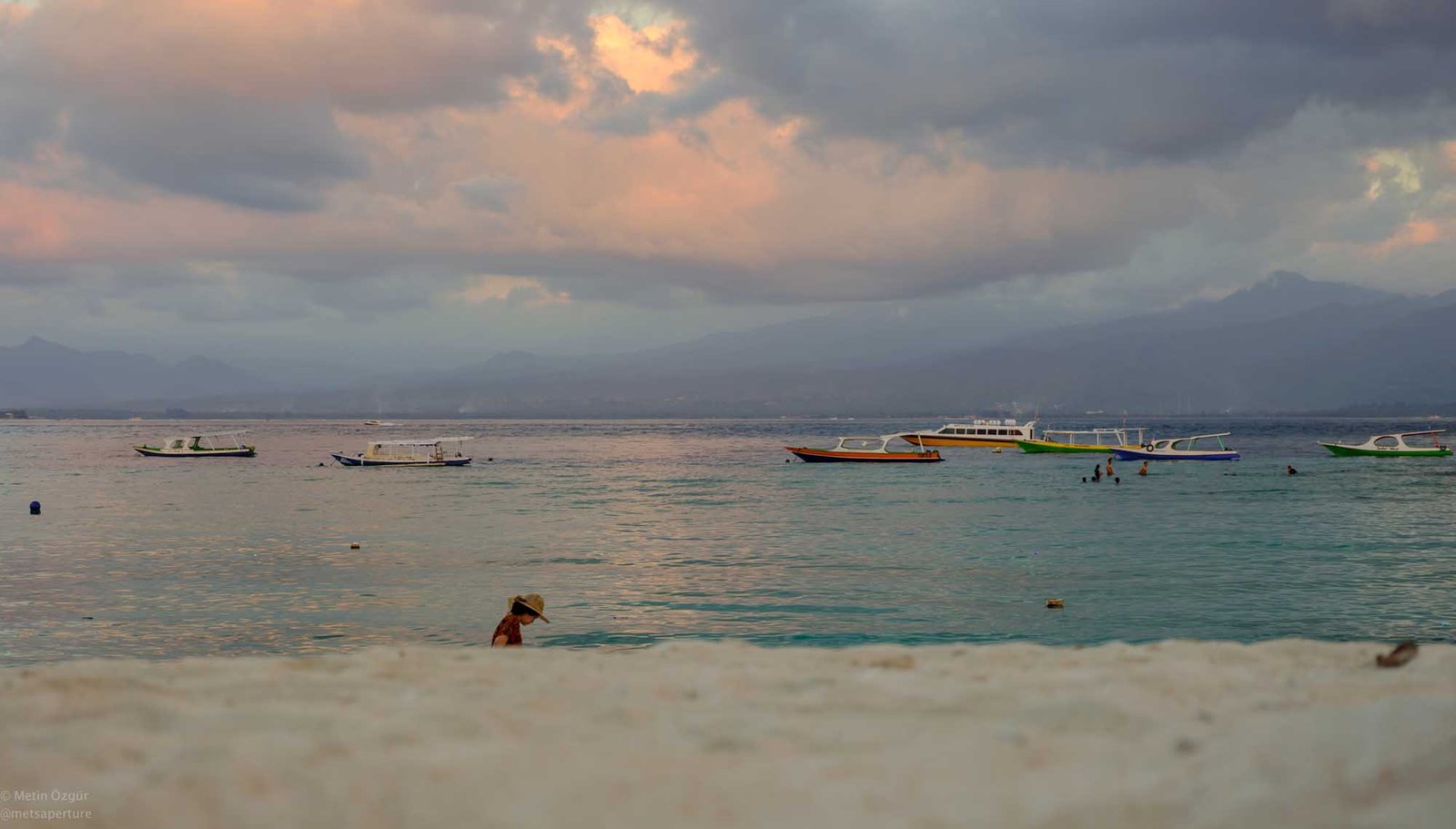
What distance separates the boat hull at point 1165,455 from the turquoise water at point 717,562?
1130 inches

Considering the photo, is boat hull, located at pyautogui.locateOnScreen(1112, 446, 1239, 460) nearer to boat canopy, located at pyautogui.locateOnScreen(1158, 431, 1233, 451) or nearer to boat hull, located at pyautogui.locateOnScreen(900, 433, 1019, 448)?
boat canopy, located at pyautogui.locateOnScreen(1158, 431, 1233, 451)

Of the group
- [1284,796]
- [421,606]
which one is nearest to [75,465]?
[421,606]

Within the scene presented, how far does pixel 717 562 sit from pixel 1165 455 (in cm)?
8230

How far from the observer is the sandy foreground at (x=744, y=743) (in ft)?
18.3

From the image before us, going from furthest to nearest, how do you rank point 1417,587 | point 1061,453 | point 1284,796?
1. point 1061,453
2. point 1417,587
3. point 1284,796

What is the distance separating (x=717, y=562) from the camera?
35406mm

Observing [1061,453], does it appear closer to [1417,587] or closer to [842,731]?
[1417,587]

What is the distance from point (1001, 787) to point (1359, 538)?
42.0 m

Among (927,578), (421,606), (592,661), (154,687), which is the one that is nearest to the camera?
(154,687)

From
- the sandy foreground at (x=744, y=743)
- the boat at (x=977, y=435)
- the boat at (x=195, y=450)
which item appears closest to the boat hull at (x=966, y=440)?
the boat at (x=977, y=435)

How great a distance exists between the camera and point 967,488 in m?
72.0

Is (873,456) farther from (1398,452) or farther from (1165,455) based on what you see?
(1398,452)

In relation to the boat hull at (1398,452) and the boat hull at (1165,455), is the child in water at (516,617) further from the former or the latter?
the boat hull at (1398,452)

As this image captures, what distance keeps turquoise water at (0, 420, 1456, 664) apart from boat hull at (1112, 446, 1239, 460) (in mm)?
28706
